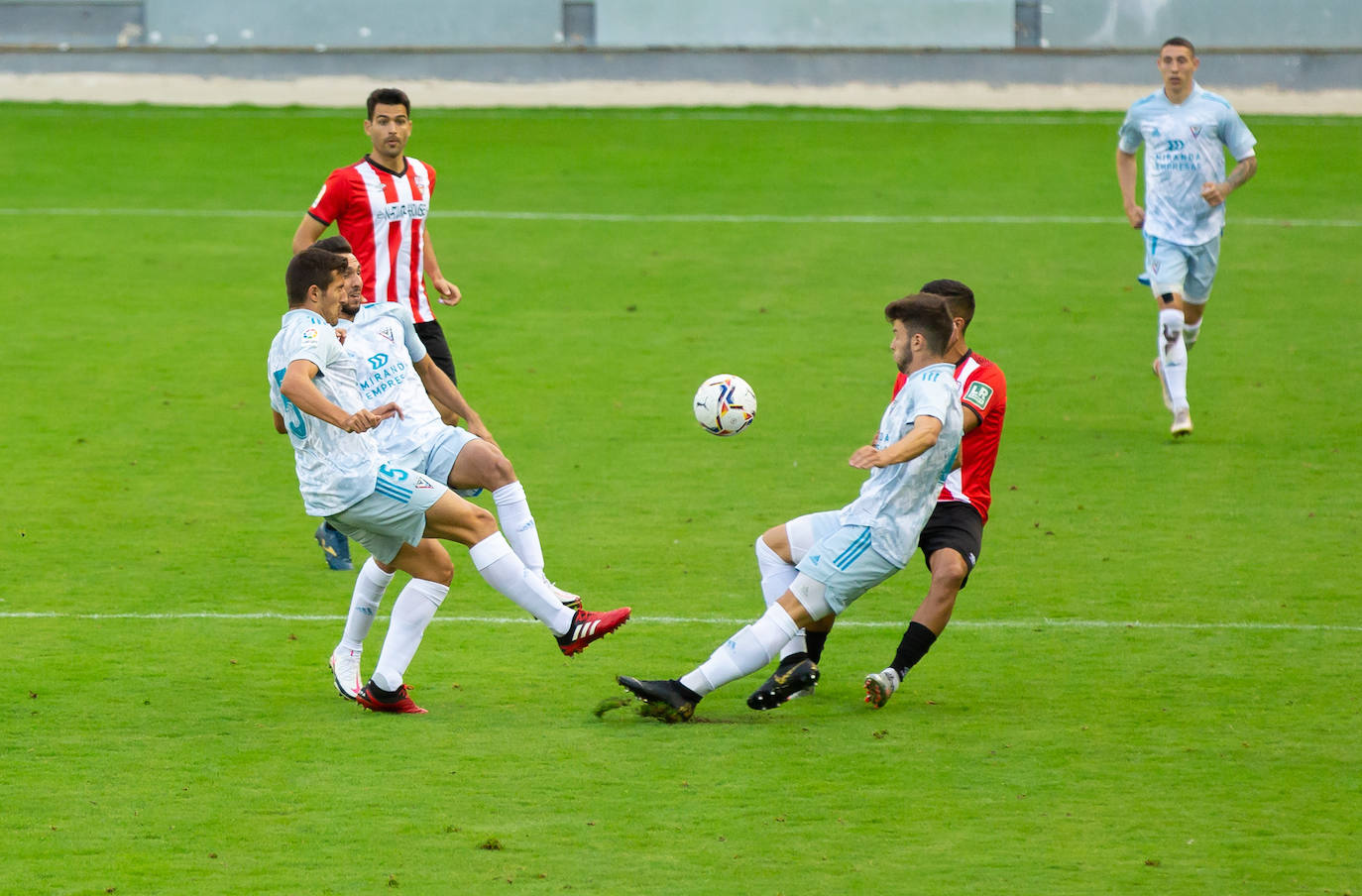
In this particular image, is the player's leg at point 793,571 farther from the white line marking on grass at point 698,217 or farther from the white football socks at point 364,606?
the white line marking on grass at point 698,217

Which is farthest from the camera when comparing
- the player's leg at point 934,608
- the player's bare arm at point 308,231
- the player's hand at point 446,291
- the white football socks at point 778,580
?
the player's hand at point 446,291

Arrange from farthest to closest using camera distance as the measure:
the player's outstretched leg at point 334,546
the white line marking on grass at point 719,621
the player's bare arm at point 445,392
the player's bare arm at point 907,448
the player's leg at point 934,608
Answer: the player's outstretched leg at point 334,546
the white line marking on grass at point 719,621
the player's bare arm at point 445,392
the player's leg at point 934,608
the player's bare arm at point 907,448

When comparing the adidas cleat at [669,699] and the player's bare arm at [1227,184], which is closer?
the adidas cleat at [669,699]

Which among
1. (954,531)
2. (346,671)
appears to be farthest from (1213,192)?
(346,671)

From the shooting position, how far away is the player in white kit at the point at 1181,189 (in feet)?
37.4

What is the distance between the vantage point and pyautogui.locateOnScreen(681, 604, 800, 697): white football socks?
20.9ft

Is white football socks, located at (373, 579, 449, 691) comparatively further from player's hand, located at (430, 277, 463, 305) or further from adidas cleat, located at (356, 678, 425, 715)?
player's hand, located at (430, 277, 463, 305)

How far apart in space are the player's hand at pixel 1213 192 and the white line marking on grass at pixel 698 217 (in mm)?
7426

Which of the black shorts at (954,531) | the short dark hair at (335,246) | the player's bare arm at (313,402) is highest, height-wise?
the short dark hair at (335,246)

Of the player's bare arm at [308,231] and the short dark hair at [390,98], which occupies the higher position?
the short dark hair at [390,98]

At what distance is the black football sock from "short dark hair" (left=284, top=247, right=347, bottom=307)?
2.54 m

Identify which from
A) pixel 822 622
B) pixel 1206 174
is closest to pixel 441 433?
pixel 822 622

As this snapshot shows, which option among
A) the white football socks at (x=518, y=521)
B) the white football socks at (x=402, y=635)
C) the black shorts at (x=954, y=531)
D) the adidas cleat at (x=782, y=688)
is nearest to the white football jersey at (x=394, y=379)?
the white football socks at (x=518, y=521)

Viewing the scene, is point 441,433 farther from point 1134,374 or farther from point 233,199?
point 233,199
